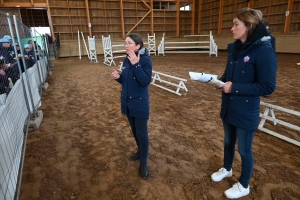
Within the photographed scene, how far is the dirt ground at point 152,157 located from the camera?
→ 1.93 metres

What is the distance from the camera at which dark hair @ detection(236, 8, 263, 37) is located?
1.32m

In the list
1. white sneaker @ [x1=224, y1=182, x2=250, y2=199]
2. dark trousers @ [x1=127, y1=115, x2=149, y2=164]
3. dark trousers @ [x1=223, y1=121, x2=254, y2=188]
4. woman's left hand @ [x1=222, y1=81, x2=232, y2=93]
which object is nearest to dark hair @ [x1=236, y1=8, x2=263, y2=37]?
woman's left hand @ [x1=222, y1=81, x2=232, y2=93]

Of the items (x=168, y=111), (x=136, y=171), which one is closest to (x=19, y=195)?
(x=136, y=171)

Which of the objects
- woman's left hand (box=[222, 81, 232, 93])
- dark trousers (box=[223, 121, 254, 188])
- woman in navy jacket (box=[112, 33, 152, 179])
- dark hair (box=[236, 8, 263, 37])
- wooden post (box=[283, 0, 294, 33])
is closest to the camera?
dark hair (box=[236, 8, 263, 37])

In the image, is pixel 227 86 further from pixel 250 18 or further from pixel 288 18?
pixel 288 18

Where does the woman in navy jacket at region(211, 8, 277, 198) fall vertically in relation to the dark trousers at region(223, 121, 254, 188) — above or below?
above

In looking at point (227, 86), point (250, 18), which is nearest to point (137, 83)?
point (227, 86)

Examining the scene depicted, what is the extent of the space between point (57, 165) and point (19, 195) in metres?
0.51

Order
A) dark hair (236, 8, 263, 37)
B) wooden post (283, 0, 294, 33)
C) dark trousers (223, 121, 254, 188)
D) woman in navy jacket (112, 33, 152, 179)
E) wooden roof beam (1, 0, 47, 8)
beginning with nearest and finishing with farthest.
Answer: dark hair (236, 8, 263, 37), dark trousers (223, 121, 254, 188), woman in navy jacket (112, 33, 152, 179), wooden post (283, 0, 294, 33), wooden roof beam (1, 0, 47, 8)

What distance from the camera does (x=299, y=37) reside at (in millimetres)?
10594

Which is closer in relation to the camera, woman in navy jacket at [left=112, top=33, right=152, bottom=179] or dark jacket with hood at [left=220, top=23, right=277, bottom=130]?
dark jacket with hood at [left=220, top=23, right=277, bottom=130]

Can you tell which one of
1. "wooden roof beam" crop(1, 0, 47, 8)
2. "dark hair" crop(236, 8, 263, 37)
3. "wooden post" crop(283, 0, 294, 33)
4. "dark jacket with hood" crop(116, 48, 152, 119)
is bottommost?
"dark jacket with hood" crop(116, 48, 152, 119)

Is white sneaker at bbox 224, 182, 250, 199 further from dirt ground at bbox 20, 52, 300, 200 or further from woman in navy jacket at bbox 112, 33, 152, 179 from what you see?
woman in navy jacket at bbox 112, 33, 152, 179

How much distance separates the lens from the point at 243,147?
1.61 m
